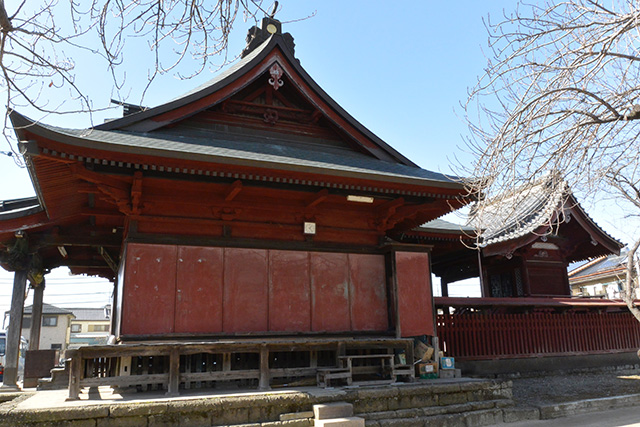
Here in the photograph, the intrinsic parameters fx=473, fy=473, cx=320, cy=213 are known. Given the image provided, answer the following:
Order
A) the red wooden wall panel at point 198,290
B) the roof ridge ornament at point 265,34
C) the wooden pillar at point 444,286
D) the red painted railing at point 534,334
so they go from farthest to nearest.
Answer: the wooden pillar at point 444,286 < the red painted railing at point 534,334 < the roof ridge ornament at point 265,34 < the red wooden wall panel at point 198,290

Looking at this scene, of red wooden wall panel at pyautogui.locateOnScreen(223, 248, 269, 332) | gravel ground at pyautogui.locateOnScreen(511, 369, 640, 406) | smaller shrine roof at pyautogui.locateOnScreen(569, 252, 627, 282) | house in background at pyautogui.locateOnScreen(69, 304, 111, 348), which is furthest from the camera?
house in background at pyautogui.locateOnScreen(69, 304, 111, 348)

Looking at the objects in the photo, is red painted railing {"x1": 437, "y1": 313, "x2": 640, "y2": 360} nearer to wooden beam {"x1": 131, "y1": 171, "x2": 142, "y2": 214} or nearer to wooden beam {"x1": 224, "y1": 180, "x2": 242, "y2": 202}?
wooden beam {"x1": 224, "y1": 180, "x2": 242, "y2": 202}

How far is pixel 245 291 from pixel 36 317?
335 inches

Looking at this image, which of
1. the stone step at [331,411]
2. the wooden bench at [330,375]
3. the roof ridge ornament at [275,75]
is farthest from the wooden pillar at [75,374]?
the roof ridge ornament at [275,75]

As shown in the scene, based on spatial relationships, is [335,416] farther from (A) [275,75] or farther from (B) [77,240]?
(B) [77,240]

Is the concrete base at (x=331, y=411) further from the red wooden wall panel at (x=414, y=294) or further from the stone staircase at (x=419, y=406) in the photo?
the red wooden wall panel at (x=414, y=294)

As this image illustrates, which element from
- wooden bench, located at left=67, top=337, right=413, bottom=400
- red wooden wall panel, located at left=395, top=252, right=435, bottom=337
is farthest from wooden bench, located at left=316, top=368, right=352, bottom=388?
red wooden wall panel, located at left=395, top=252, right=435, bottom=337

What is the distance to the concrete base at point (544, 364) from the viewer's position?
40.0ft

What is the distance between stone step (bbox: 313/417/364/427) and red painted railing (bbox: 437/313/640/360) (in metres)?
5.41

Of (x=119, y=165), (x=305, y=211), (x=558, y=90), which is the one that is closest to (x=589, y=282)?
(x=305, y=211)

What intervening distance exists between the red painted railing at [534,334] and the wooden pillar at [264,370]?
5466 millimetres

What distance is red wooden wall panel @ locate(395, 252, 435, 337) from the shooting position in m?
10.2

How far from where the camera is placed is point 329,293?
10.0m

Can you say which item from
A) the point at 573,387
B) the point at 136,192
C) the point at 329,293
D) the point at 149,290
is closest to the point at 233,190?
the point at 136,192
